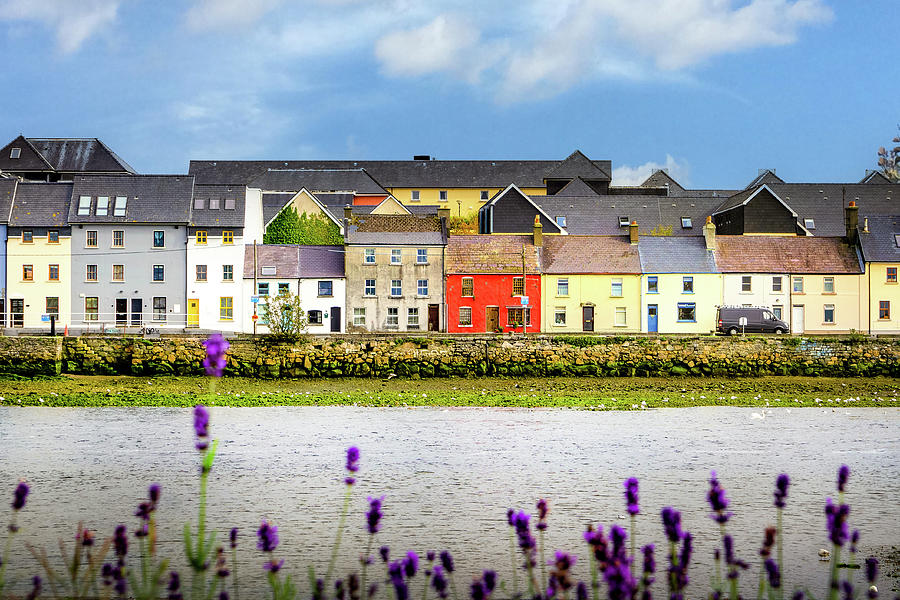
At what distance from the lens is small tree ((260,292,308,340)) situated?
136ft

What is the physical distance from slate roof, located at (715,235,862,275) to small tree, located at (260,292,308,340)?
24.9m

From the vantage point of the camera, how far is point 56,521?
1170 cm

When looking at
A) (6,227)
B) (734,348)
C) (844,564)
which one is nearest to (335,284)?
(6,227)

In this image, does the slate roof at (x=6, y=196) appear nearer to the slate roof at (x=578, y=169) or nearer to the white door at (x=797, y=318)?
the white door at (x=797, y=318)

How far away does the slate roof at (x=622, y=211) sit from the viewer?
8175cm

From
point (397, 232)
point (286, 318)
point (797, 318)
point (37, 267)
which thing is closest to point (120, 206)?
point (37, 267)

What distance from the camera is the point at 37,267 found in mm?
60156

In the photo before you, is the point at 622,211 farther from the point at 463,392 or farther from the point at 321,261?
the point at 463,392

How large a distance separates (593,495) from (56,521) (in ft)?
22.4

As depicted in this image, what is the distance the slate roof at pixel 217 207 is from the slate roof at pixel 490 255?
13.1m

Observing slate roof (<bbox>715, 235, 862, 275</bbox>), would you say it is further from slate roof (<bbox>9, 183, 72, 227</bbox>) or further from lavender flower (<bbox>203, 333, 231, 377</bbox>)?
lavender flower (<bbox>203, 333, 231, 377</bbox>)

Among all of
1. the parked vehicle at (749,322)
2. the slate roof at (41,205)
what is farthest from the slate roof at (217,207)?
the parked vehicle at (749,322)

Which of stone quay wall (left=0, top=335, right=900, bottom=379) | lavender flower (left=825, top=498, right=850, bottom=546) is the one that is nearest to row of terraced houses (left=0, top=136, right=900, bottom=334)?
stone quay wall (left=0, top=335, right=900, bottom=379)

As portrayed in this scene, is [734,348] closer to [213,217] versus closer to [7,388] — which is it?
[7,388]
